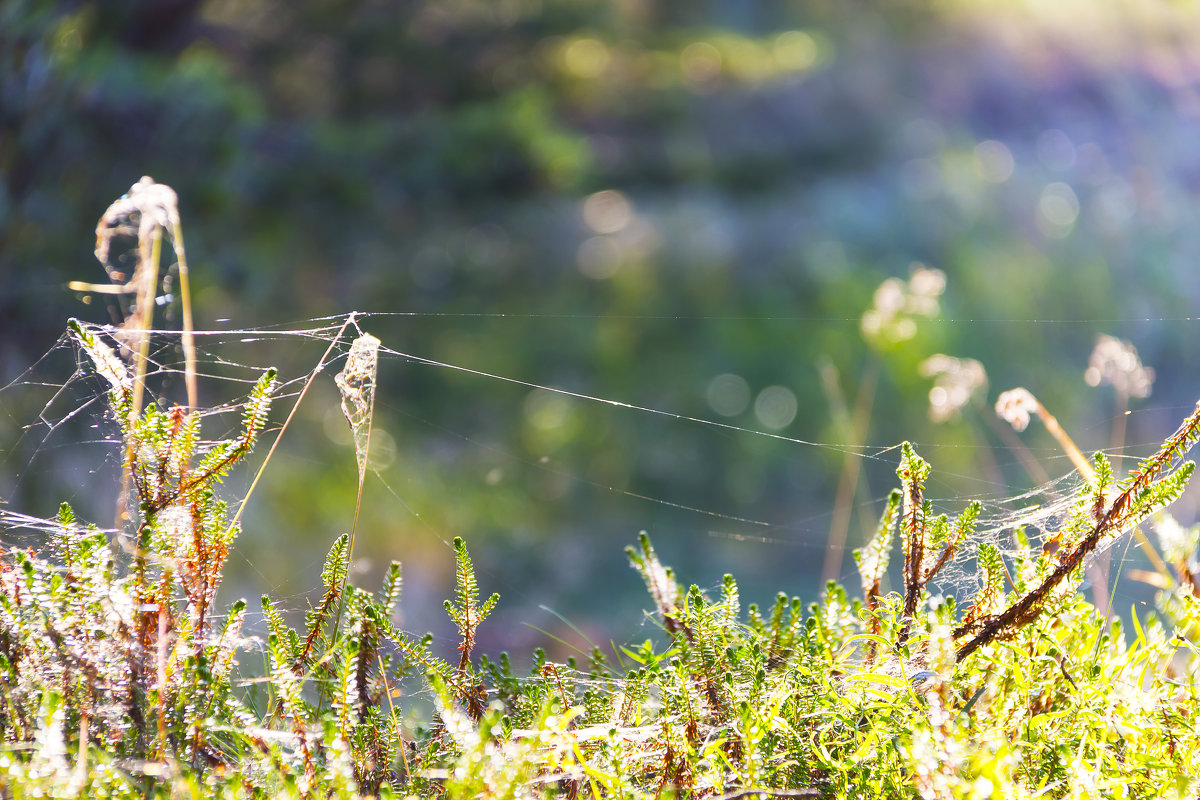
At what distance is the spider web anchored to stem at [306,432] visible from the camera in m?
0.61

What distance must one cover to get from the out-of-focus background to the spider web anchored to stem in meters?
0.03

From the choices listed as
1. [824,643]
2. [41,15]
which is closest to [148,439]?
[824,643]

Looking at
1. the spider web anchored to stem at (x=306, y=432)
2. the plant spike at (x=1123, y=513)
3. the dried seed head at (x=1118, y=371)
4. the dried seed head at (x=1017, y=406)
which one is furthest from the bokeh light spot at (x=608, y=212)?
the plant spike at (x=1123, y=513)

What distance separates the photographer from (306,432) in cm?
299

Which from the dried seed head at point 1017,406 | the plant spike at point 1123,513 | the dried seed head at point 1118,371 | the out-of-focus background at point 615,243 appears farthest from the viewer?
the out-of-focus background at point 615,243

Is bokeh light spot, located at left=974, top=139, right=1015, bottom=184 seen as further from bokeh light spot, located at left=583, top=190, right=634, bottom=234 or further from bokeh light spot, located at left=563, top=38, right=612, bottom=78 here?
bokeh light spot, located at left=563, top=38, right=612, bottom=78

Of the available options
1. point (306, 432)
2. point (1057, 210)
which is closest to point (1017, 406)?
point (306, 432)

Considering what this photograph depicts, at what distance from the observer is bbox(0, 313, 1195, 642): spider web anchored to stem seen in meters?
0.61

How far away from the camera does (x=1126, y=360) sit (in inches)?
38.8

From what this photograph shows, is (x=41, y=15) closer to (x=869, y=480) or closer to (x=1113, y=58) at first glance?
(x=869, y=480)

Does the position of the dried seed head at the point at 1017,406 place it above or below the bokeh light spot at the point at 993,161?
below

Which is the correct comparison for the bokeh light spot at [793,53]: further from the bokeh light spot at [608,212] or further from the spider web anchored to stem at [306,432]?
the spider web anchored to stem at [306,432]

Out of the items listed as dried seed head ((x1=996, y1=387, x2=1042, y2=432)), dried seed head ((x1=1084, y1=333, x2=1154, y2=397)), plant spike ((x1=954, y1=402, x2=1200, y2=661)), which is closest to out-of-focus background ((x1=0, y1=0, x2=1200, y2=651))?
dried seed head ((x1=1084, y1=333, x2=1154, y2=397))

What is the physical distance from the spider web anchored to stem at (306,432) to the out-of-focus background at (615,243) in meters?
0.03
